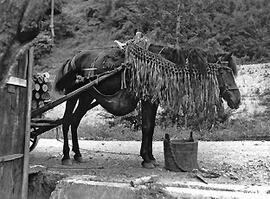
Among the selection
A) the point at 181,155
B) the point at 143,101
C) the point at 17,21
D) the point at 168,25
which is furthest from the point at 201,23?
the point at 17,21

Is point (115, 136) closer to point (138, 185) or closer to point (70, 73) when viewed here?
point (70, 73)

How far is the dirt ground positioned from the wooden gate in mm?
770

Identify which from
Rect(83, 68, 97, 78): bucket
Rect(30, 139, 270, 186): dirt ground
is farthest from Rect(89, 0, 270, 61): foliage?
Rect(83, 68, 97, 78): bucket

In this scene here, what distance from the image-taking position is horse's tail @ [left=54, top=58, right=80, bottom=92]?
21.5 ft

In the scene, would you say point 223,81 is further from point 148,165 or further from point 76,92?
point 76,92

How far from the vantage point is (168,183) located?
447 centimetres

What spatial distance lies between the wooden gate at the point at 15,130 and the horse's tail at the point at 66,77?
1885 mm

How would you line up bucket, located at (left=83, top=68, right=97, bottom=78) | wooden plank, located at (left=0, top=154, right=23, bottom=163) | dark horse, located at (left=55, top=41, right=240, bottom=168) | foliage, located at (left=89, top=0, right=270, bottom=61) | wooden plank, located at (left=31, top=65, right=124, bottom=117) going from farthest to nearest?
foliage, located at (left=89, top=0, right=270, bottom=61), bucket, located at (left=83, top=68, right=97, bottom=78), dark horse, located at (left=55, top=41, right=240, bottom=168), wooden plank, located at (left=31, top=65, right=124, bottom=117), wooden plank, located at (left=0, top=154, right=23, bottom=163)

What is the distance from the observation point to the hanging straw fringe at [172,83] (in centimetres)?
545

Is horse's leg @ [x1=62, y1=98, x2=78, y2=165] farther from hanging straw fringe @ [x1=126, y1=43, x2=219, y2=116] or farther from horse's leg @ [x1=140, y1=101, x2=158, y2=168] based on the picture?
hanging straw fringe @ [x1=126, y1=43, x2=219, y2=116]

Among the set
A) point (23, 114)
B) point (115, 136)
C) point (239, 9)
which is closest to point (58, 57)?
point (239, 9)

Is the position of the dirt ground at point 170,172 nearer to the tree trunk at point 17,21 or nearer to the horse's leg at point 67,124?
the horse's leg at point 67,124

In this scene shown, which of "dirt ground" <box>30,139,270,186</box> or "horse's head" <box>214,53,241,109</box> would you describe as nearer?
"dirt ground" <box>30,139,270,186</box>

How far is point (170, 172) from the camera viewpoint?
17.8 feet
